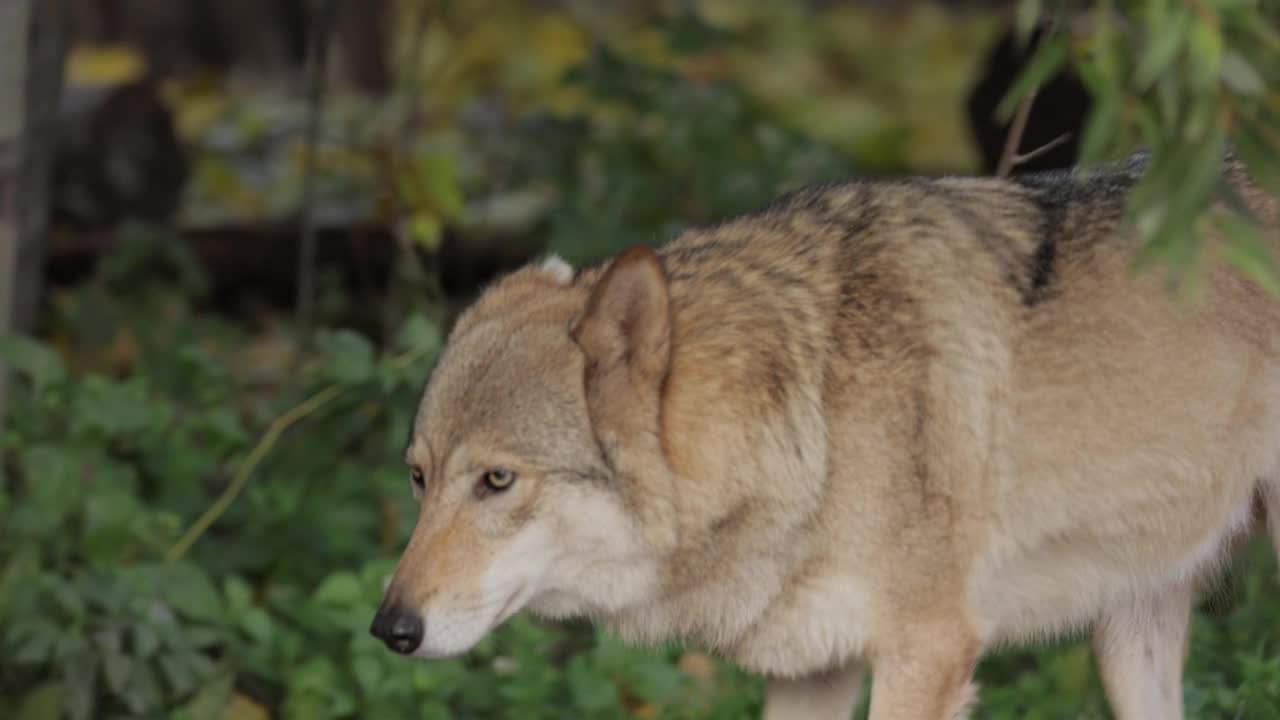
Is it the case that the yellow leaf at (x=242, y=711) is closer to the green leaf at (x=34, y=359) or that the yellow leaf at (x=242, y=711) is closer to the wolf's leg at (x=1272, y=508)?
the green leaf at (x=34, y=359)

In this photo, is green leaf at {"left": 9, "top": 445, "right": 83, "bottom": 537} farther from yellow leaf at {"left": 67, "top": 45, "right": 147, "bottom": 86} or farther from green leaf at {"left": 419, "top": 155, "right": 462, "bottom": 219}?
yellow leaf at {"left": 67, "top": 45, "right": 147, "bottom": 86}

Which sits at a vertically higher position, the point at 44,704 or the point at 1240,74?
the point at 1240,74

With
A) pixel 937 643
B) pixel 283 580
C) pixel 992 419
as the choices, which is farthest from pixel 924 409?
pixel 283 580

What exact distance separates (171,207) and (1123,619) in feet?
18.1

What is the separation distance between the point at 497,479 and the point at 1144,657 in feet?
5.69

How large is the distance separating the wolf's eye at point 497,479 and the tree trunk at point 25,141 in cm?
244

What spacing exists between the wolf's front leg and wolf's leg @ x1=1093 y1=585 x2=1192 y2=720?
2.56 feet

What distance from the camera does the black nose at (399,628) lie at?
420cm

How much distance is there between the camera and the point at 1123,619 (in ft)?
16.4

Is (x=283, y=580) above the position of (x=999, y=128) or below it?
below

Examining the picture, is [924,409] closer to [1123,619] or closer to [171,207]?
[1123,619]

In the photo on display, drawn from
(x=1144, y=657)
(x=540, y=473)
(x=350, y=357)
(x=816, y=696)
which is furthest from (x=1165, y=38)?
(x=350, y=357)

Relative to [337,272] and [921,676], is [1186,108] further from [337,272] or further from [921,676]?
[337,272]

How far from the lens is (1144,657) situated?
4.99 meters
